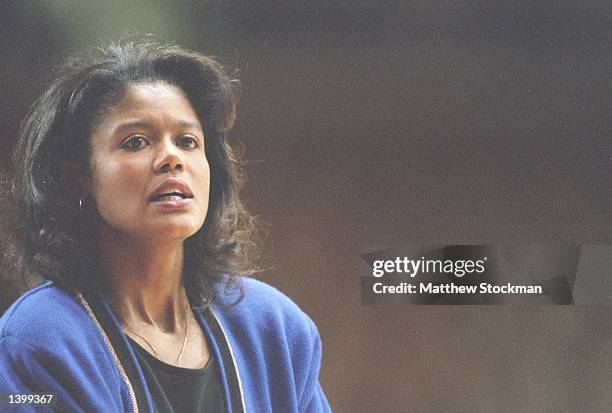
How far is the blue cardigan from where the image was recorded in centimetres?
169

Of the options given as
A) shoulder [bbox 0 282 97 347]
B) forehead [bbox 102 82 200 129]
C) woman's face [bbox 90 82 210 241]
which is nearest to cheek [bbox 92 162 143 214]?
woman's face [bbox 90 82 210 241]

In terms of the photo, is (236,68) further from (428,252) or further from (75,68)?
(428,252)

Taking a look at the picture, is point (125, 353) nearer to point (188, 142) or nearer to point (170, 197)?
point (170, 197)

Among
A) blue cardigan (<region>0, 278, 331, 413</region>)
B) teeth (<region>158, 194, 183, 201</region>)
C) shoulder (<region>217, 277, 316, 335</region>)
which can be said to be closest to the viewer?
blue cardigan (<region>0, 278, 331, 413</region>)

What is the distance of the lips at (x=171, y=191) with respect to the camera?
5.84ft

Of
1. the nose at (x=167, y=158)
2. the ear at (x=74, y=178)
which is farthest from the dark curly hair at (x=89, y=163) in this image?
the nose at (x=167, y=158)

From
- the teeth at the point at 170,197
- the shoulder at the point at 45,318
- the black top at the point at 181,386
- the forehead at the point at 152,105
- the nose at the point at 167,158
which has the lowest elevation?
the black top at the point at 181,386

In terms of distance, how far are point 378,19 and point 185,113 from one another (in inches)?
22.8

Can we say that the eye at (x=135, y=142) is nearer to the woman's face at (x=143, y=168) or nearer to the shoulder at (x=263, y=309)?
the woman's face at (x=143, y=168)

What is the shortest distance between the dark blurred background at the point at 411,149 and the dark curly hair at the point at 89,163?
0.06 m

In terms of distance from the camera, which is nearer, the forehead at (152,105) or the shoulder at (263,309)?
the forehead at (152,105)

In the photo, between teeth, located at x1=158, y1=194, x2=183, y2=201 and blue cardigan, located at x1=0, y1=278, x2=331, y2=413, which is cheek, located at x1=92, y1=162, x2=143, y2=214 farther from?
blue cardigan, located at x1=0, y1=278, x2=331, y2=413

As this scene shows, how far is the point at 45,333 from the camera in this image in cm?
169

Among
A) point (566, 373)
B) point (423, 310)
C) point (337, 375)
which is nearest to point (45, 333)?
point (337, 375)
